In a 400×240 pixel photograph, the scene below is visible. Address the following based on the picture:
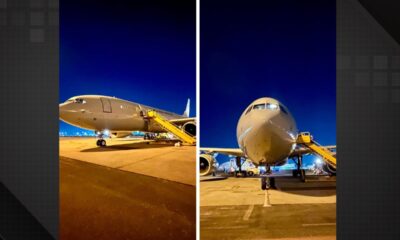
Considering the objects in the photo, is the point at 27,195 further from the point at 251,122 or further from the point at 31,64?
the point at 251,122

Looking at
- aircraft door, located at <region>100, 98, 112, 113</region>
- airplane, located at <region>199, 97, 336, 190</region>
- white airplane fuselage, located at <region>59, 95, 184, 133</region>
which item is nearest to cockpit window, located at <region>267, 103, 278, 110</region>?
airplane, located at <region>199, 97, 336, 190</region>

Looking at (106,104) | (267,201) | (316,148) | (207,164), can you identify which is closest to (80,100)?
(106,104)

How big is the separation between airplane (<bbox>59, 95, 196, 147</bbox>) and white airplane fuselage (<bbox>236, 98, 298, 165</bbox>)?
1.62 meters

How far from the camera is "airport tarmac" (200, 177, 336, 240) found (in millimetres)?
3084

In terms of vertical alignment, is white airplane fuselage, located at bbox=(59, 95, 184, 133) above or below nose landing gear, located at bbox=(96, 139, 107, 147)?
above

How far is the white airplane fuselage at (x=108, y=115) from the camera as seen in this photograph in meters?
5.88

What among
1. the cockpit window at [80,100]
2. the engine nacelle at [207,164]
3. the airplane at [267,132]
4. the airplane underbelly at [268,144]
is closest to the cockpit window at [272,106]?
the airplane at [267,132]

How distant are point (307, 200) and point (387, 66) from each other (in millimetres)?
2557

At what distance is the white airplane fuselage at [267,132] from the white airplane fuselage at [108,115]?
69.4 inches

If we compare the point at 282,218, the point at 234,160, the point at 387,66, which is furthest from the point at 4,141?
the point at 234,160

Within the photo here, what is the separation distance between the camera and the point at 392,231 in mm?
2805

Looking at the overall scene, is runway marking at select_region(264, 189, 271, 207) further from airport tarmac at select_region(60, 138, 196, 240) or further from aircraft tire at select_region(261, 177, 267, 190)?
airport tarmac at select_region(60, 138, 196, 240)

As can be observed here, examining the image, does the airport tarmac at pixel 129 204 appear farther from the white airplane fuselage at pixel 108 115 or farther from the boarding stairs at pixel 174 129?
the white airplane fuselage at pixel 108 115

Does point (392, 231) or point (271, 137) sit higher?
point (271, 137)
